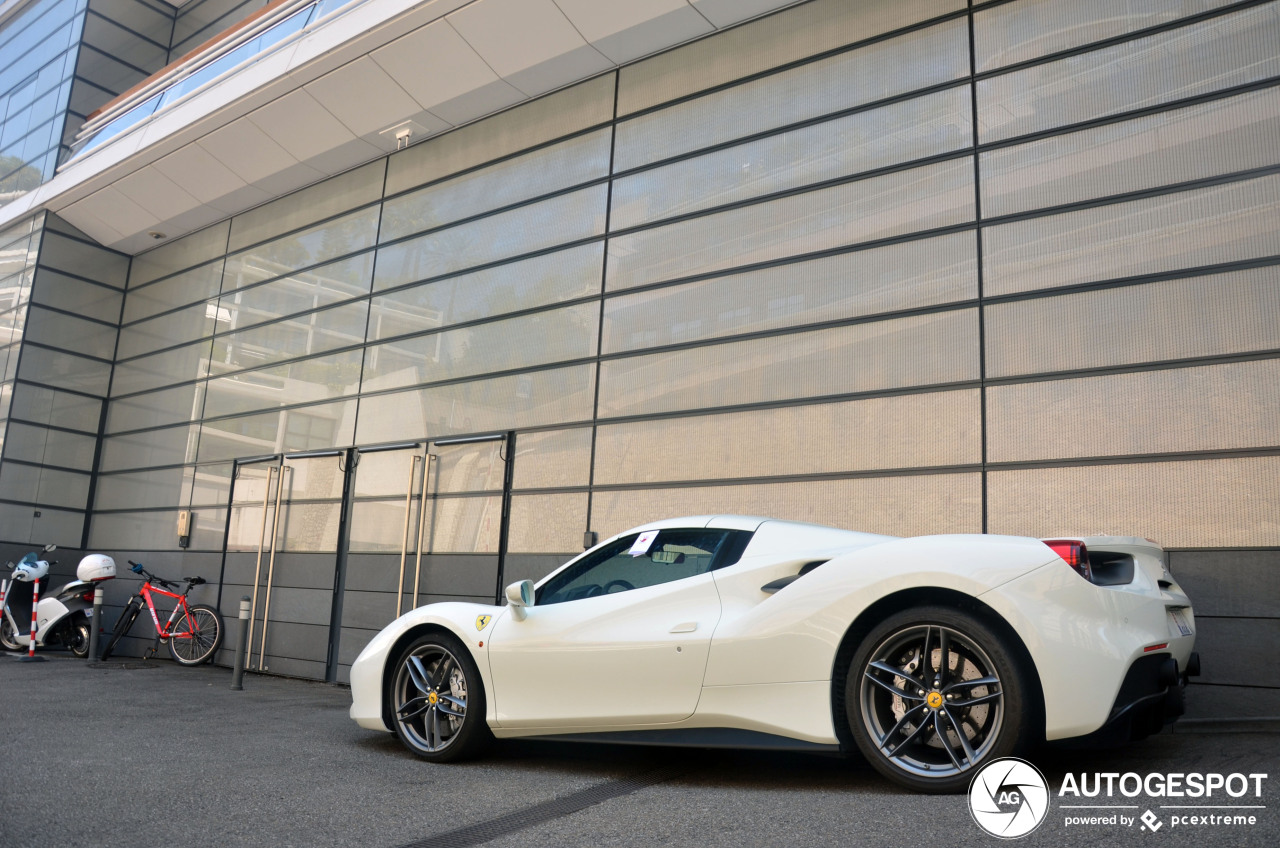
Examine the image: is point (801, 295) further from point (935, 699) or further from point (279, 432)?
point (279, 432)

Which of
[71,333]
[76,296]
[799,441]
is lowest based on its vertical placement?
[799,441]

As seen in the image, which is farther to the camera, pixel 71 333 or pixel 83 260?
pixel 83 260

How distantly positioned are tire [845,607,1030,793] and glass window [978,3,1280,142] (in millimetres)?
5068

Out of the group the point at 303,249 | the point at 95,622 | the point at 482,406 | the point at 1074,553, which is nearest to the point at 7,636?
the point at 95,622

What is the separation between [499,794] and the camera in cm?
423

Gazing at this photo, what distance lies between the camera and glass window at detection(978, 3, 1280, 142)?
259 inches

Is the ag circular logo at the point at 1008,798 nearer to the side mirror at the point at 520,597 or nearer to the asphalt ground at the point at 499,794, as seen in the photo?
the asphalt ground at the point at 499,794

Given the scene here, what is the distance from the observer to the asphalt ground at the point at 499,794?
3295mm

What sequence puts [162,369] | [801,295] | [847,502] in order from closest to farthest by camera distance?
[847,502], [801,295], [162,369]

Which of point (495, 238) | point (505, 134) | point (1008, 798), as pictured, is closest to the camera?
point (1008, 798)

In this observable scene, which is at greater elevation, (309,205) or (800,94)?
(309,205)

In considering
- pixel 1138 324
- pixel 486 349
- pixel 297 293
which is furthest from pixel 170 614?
pixel 1138 324

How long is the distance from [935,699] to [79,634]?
13.8 metres

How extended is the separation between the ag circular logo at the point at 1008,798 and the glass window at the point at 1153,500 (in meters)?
3.33
